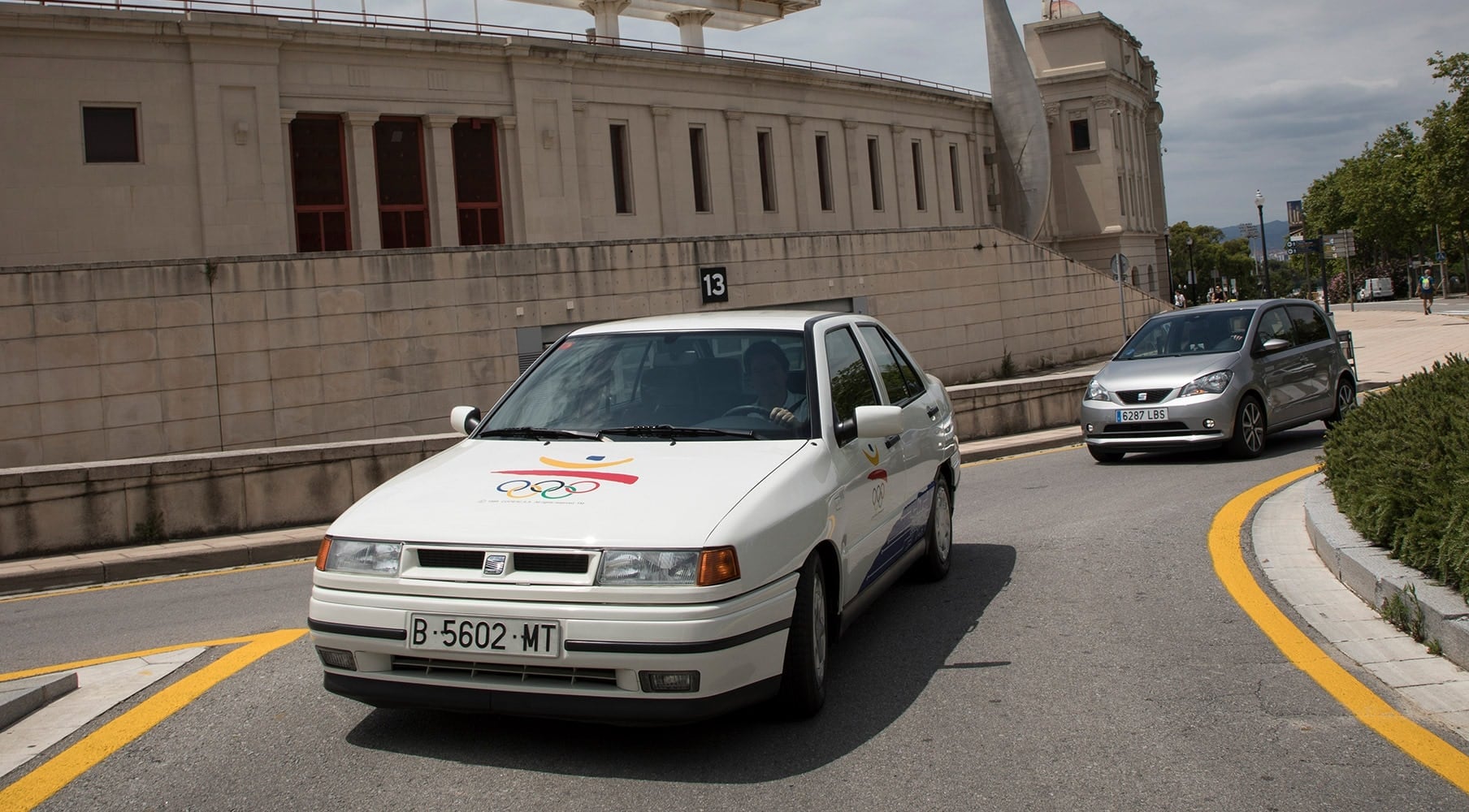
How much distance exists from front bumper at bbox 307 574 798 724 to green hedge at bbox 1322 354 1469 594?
3.31m

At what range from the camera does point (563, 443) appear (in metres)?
5.80

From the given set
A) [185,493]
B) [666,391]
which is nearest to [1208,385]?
[666,391]

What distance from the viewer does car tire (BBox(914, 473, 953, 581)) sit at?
7836mm

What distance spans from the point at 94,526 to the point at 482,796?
8.43m

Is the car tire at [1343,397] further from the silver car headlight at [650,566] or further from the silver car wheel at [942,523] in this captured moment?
the silver car headlight at [650,566]

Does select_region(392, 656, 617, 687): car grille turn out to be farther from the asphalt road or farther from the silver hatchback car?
the silver hatchback car

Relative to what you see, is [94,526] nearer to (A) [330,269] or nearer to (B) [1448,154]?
(A) [330,269]

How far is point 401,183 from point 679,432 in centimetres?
3965

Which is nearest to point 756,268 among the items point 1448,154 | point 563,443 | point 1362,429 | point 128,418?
point 128,418

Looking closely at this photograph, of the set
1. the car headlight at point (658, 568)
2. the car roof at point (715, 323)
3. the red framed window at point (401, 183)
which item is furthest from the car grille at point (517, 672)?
the red framed window at point (401, 183)

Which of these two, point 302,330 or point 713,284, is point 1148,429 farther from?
point 713,284

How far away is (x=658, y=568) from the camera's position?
4.59 metres

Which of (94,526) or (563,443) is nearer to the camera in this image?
(563,443)

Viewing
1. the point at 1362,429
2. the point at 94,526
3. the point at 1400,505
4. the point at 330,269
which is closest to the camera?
the point at 1400,505
